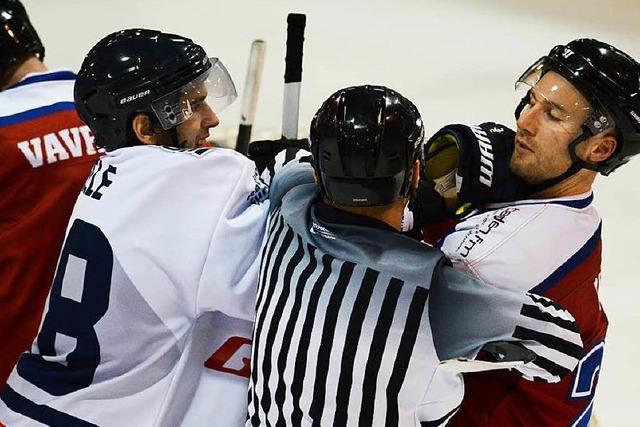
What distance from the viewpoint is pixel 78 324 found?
4.00 ft

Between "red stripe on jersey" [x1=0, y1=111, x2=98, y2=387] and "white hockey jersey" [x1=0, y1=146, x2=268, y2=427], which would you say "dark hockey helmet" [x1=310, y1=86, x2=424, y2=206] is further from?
"red stripe on jersey" [x1=0, y1=111, x2=98, y2=387]

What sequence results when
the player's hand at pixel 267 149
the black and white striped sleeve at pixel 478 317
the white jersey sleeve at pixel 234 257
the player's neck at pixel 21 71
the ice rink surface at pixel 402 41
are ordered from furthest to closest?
the ice rink surface at pixel 402 41 < the player's neck at pixel 21 71 < the player's hand at pixel 267 149 < the white jersey sleeve at pixel 234 257 < the black and white striped sleeve at pixel 478 317

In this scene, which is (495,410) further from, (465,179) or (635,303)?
(635,303)

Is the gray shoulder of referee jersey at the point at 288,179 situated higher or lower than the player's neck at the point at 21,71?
higher

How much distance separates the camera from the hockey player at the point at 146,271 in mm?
1174

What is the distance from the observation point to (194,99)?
1.37 m

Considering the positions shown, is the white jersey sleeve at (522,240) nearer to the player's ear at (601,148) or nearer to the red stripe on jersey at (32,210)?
the player's ear at (601,148)

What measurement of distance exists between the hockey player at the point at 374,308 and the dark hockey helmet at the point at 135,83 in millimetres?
352

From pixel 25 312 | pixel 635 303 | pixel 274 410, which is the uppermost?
pixel 274 410

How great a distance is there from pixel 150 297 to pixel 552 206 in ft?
2.06

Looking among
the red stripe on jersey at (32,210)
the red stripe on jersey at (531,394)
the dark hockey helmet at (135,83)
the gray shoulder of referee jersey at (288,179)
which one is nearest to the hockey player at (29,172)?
the red stripe on jersey at (32,210)

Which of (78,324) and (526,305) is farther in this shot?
(78,324)

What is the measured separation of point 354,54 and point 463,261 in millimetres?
2861

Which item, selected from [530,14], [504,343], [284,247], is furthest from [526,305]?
[530,14]
